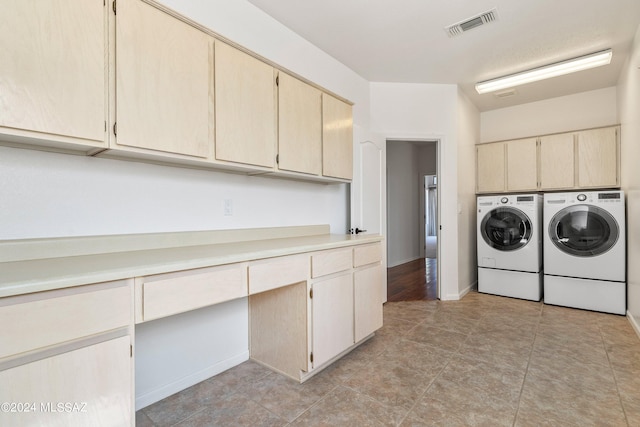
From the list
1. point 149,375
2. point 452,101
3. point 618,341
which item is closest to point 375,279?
point 149,375

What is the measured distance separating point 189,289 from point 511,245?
3.88 m

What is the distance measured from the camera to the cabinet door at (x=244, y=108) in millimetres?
1749

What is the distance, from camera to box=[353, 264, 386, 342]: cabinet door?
7.51ft

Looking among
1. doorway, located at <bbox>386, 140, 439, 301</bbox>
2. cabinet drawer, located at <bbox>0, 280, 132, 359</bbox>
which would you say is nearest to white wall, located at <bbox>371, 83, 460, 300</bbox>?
doorway, located at <bbox>386, 140, 439, 301</bbox>

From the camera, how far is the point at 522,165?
3.93 meters

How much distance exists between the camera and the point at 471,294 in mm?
3971

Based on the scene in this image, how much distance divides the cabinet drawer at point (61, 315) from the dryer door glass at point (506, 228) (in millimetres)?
4074

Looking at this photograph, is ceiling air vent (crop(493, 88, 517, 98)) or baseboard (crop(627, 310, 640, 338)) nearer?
baseboard (crop(627, 310, 640, 338))

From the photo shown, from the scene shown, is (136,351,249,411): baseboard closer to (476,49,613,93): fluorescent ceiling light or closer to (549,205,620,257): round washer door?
(549,205,620,257): round washer door

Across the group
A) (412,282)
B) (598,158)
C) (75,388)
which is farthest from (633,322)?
(75,388)

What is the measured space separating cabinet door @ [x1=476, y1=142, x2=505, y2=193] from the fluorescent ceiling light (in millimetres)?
826

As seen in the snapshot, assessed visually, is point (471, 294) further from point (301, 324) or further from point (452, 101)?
point (301, 324)

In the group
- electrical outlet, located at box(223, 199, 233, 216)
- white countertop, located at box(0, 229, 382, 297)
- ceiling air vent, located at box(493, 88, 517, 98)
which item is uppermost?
ceiling air vent, located at box(493, 88, 517, 98)

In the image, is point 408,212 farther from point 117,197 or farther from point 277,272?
point 117,197
